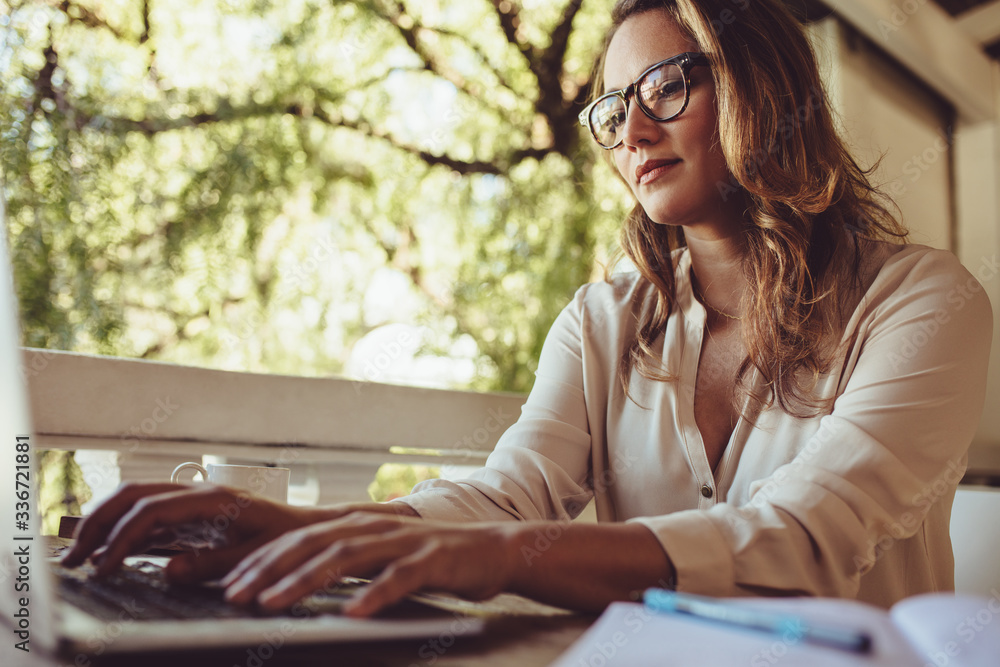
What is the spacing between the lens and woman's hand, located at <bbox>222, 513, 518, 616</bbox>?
60 centimetres

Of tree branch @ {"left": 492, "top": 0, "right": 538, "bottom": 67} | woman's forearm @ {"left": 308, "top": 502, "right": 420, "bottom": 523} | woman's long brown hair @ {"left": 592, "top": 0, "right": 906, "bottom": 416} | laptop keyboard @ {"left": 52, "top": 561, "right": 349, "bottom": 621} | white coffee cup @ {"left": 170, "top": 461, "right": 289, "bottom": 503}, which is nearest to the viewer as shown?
laptop keyboard @ {"left": 52, "top": 561, "right": 349, "bottom": 621}

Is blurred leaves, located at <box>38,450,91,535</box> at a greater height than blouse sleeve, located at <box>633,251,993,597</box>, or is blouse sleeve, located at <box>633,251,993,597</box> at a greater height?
blouse sleeve, located at <box>633,251,993,597</box>

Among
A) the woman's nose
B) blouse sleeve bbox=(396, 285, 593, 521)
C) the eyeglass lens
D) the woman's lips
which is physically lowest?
blouse sleeve bbox=(396, 285, 593, 521)

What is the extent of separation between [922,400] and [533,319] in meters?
1.94

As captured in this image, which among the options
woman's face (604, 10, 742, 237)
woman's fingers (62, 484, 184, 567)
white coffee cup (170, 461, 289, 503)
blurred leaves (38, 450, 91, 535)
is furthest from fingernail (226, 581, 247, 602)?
blurred leaves (38, 450, 91, 535)

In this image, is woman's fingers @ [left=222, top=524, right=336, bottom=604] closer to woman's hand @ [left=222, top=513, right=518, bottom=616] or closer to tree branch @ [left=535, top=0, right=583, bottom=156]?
woman's hand @ [left=222, top=513, right=518, bottom=616]

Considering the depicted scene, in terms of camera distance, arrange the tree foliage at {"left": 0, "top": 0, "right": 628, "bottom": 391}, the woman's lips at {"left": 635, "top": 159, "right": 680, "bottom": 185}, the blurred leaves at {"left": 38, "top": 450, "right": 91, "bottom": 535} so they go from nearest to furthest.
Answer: the woman's lips at {"left": 635, "top": 159, "right": 680, "bottom": 185} → the blurred leaves at {"left": 38, "top": 450, "right": 91, "bottom": 535} → the tree foliage at {"left": 0, "top": 0, "right": 628, "bottom": 391}

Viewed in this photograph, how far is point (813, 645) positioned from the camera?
1.53ft

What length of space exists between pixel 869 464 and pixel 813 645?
493 mm

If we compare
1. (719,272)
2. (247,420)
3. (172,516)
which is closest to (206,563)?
(172,516)

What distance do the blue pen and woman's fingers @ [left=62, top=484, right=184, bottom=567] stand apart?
56 cm

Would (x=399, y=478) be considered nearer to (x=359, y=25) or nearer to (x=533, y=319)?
(x=533, y=319)

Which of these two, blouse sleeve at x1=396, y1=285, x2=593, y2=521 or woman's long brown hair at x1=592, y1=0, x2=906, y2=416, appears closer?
blouse sleeve at x1=396, y1=285, x2=593, y2=521

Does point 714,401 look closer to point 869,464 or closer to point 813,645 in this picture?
point 869,464
